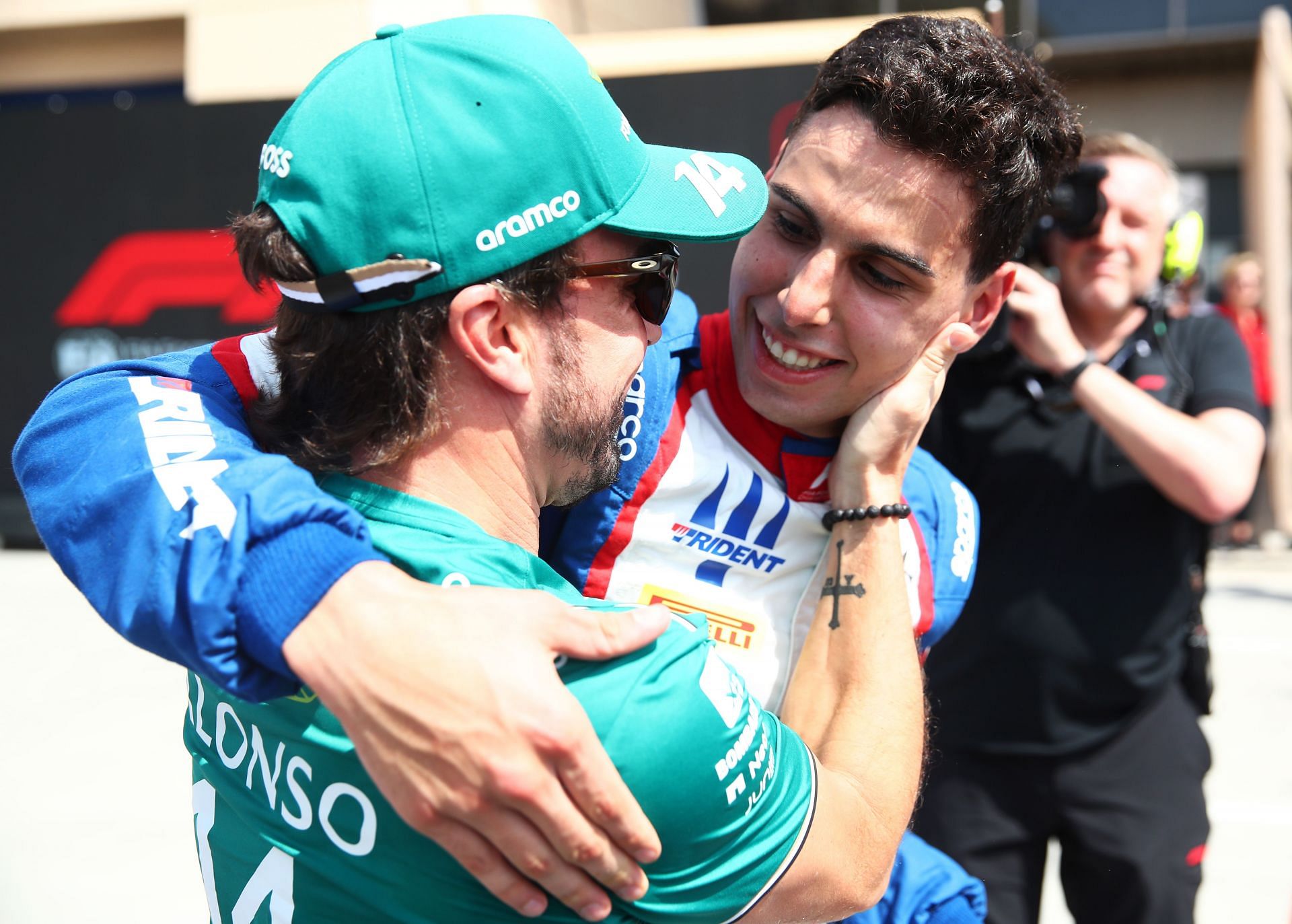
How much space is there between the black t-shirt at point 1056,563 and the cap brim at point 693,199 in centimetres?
147

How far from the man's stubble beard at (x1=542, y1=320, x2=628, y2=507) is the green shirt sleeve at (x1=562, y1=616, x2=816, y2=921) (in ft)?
0.88

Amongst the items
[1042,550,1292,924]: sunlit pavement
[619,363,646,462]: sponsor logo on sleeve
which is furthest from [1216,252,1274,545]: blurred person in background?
[619,363,646,462]: sponsor logo on sleeve

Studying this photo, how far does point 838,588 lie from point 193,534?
40.1 inches

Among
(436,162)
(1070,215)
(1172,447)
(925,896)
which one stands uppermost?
(436,162)

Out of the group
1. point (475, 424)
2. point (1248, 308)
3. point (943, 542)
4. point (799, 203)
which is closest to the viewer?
point (475, 424)

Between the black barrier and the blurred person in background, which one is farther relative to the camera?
the black barrier

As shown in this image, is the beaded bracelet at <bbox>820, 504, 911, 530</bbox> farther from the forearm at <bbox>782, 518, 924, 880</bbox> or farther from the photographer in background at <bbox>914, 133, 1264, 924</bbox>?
the photographer in background at <bbox>914, 133, 1264, 924</bbox>

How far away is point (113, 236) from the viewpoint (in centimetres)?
892

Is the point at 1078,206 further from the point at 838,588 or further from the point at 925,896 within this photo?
the point at 925,896

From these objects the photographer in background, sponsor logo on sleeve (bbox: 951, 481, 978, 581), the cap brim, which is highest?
the cap brim

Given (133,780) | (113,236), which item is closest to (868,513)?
(133,780)

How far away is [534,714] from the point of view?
0.97m

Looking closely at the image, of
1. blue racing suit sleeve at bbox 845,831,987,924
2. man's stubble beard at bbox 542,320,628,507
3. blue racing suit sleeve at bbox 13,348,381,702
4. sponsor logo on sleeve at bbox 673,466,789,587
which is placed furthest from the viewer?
sponsor logo on sleeve at bbox 673,466,789,587

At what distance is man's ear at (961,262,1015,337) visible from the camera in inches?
77.8
